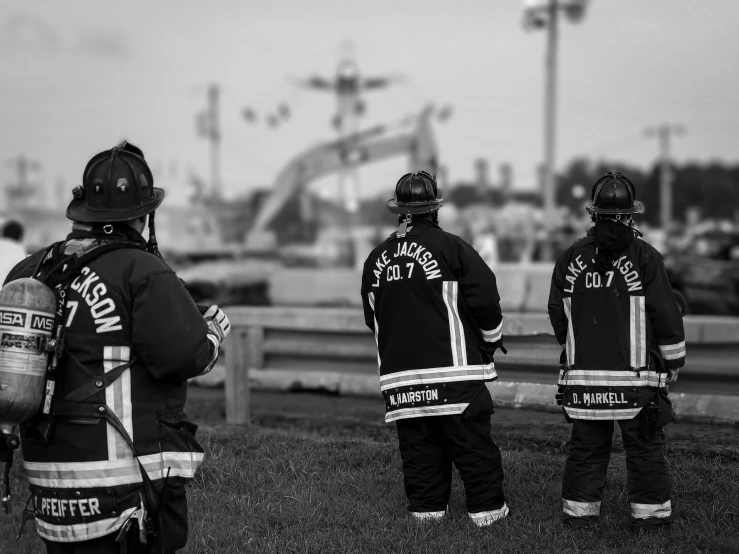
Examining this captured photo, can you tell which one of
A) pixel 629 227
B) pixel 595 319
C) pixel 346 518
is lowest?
pixel 346 518

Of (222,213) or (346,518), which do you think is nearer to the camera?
(346,518)

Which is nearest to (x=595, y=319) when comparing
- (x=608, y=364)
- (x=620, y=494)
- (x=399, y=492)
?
(x=608, y=364)

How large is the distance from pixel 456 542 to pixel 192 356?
6.80 ft

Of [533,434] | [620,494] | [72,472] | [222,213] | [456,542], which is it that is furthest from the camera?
[222,213]

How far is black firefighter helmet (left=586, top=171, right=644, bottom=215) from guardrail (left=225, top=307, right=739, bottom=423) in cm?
183

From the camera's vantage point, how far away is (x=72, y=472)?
320cm

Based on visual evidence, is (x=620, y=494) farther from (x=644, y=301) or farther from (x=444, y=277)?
(x=444, y=277)

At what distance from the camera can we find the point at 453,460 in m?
5.00

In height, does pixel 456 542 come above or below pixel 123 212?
below

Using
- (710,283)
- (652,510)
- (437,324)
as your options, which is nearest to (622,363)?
(652,510)

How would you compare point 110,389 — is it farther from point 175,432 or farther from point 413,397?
point 413,397

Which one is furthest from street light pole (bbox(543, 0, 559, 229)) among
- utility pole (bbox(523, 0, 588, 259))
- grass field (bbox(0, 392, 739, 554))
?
grass field (bbox(0, 392, 739, 554))

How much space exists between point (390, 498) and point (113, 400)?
2.57 meters

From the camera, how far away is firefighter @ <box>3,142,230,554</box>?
3.20 meters
